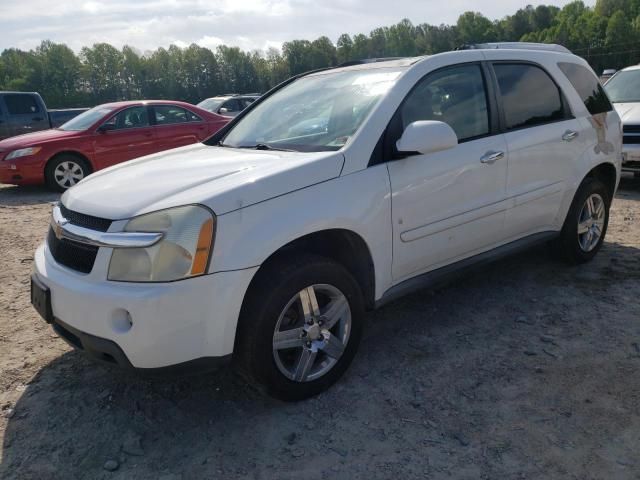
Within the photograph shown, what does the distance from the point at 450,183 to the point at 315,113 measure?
957 millimetres

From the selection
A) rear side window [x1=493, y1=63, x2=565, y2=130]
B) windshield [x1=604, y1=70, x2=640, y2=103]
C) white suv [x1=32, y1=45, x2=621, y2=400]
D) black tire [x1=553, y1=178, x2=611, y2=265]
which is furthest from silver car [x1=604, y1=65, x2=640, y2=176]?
rear side window [x1=493, y1=63, x2=565, y2=130]

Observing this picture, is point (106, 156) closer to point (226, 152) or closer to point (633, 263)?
point (226, 152)

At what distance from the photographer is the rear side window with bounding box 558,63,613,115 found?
14.2ft

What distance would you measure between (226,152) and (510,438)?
2.25 meters

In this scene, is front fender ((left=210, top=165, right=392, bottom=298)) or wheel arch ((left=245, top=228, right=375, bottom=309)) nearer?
front fender ((left=210, top=165, right=392, bottom=298))

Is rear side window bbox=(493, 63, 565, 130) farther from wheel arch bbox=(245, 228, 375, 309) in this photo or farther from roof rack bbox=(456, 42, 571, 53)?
wheel arch bbox=(245, 228, 375, 309)

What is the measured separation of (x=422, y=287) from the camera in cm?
330

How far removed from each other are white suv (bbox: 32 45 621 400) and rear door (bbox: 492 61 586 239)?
0.05 feet

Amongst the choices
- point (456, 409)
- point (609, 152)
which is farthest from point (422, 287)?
point (609, 152)

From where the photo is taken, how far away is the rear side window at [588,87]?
4.33 m

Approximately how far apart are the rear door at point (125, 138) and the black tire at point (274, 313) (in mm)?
7377

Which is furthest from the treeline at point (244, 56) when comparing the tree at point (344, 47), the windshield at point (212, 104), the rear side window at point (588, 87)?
the rear side window at point (588, 87)

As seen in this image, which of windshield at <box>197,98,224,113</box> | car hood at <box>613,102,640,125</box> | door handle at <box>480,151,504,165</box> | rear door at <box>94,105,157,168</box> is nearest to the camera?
door handle at <box>480,151,504,165</box>

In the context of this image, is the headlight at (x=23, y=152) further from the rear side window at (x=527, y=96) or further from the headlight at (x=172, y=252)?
the rear side window at (x=527, y=96)
